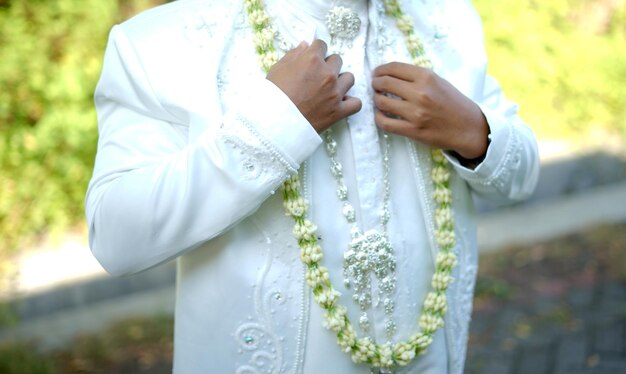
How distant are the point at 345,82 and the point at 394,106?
0.41 feet

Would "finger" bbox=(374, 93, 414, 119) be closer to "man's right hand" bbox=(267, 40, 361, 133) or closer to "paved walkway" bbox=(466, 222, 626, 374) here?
"man's right hand" bbox=(267, 40, 361, 133)

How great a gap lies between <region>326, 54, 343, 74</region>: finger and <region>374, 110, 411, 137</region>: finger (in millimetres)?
146

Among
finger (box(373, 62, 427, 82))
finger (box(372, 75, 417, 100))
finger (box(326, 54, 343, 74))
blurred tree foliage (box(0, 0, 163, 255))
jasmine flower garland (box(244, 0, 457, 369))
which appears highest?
finger (box(326, 54, 343, 74))

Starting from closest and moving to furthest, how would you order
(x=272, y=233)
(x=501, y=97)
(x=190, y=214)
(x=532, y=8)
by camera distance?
(x=190, y=214) → (x=272, y=233) → (x=501, y=97) → (x=532, y=8)

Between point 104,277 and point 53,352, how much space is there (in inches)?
26.7

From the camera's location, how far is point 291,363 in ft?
5.71

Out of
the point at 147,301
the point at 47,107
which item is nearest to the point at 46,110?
the point at 47,107

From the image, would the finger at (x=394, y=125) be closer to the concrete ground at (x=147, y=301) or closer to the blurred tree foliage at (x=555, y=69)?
the concrete ground at (x=147, y=301)

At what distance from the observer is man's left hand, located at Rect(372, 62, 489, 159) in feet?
5.65

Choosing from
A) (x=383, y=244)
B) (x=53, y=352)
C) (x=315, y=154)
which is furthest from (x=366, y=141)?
(x=53, y=352)

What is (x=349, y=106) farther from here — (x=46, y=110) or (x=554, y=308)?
(x=46, y=110)

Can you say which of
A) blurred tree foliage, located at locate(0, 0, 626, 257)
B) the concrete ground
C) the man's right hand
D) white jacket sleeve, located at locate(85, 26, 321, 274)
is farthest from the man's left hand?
blurred tree foliage, located at locate(0, 0, 626, 257)

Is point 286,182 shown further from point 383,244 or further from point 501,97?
point 501,97

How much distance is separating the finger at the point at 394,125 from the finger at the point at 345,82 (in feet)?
0.35
